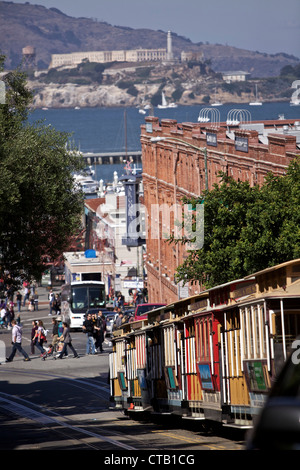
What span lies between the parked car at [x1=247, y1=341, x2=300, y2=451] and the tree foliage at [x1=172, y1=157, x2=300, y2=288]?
68.7 ft

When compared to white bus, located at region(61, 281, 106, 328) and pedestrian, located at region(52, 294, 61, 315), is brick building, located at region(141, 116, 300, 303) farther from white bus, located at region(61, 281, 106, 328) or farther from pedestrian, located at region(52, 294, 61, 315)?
pedestrian, located at region(52, 294, 61, 315)

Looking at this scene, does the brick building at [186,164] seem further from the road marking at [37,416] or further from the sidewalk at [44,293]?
the road marking at [37,416]

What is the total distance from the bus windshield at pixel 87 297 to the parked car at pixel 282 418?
179 feet

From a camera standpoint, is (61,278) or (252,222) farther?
(61,278)

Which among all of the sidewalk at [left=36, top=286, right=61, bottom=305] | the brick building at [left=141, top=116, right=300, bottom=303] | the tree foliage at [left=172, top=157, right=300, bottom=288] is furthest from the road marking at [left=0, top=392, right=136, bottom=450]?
the sidewalk at [left=36, top=286, right=61, bottom=305]

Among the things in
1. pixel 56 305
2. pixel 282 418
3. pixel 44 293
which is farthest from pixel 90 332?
pixel 44 293

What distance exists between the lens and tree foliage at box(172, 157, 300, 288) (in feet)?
94.8

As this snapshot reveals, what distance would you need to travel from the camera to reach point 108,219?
87.1 metres

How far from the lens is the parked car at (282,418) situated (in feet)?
21.0

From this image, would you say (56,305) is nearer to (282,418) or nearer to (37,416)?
(37,416)

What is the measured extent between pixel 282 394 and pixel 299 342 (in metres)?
4.13

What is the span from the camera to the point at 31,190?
70.7ft
